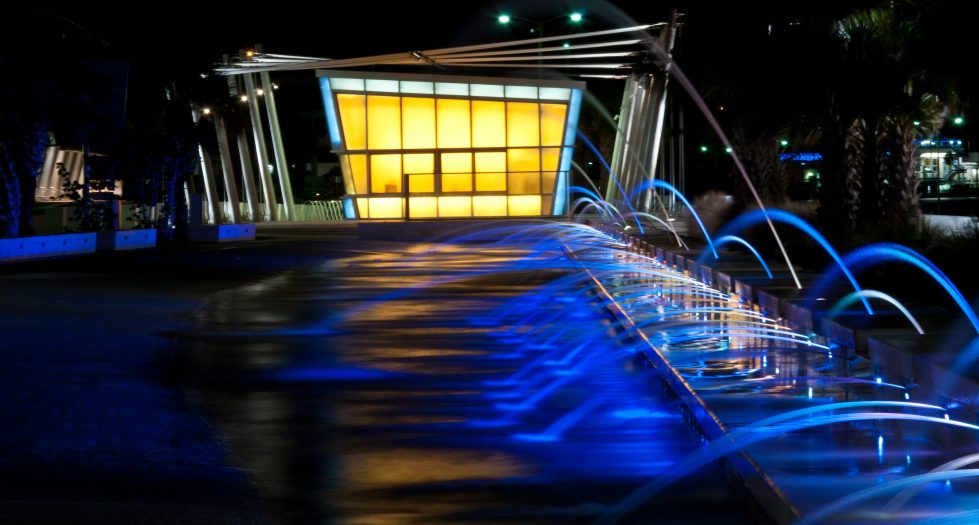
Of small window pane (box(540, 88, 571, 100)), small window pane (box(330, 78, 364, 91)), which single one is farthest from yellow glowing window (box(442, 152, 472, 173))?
small window pane (box(330, 78, 364, 91))

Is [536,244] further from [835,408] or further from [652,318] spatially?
[835,408]

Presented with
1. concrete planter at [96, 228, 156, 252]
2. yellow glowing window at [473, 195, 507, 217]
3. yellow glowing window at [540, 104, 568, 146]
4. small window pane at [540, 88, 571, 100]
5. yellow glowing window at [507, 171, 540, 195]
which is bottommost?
concrete planter at [96, 228, 156, 252]

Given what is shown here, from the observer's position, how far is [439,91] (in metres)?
58.6

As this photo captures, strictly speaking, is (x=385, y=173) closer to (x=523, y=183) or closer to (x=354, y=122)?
(x=354, y=122)

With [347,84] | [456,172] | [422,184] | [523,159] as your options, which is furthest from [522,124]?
[347,84]

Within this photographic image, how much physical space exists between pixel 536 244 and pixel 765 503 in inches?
1235

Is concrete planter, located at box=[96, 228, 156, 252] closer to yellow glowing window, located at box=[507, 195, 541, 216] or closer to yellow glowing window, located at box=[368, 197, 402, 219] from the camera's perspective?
yellow glowing window, located at box=[368, 197, 402, 219]

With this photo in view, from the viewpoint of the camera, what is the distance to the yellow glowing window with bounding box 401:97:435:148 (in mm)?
58625

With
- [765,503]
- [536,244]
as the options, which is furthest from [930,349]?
Result: [536,244]

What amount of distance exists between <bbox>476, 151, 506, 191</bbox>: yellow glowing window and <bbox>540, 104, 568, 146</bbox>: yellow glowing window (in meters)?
2.11

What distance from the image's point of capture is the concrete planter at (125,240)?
36.3 meters

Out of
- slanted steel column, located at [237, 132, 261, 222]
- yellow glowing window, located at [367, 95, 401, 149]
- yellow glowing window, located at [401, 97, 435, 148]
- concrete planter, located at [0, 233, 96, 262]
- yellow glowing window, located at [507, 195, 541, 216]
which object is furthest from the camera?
slanted steel column, located at [237, 132, 261, 222]

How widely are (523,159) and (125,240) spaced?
2453 centimetres

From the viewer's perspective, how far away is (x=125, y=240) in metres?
37.7
